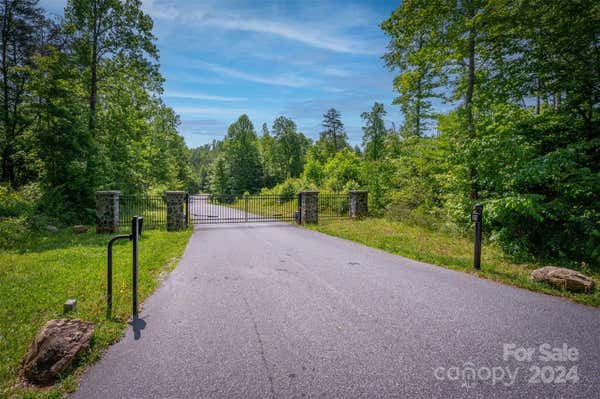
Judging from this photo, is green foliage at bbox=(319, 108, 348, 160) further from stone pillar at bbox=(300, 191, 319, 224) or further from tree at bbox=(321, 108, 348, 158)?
stone pillar at bbox=(300, 191, 319, 224)

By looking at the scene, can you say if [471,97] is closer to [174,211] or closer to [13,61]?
[174,211]

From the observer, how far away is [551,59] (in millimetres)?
6859

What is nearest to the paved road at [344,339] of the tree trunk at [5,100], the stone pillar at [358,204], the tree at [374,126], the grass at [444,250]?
the grass at [444,250]

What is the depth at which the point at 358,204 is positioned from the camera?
45.0 feet

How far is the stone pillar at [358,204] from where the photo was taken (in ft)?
44.9

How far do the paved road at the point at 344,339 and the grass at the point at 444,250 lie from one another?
0.44 metres

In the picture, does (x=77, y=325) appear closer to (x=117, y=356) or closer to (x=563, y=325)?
(x=117, y=356)

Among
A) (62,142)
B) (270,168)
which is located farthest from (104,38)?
(270,168)

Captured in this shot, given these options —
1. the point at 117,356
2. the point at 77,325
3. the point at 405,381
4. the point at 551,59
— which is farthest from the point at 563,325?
the point at 551,59

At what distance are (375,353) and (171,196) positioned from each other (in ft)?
33.9

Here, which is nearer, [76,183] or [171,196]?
[171,196]

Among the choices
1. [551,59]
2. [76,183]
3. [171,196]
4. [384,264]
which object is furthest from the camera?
[76,183]

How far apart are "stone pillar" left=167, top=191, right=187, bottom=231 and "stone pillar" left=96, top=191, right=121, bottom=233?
1805mm

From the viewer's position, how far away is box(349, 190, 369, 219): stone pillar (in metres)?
13.7
